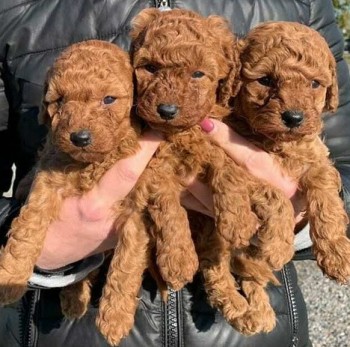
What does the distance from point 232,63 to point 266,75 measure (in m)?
0.16

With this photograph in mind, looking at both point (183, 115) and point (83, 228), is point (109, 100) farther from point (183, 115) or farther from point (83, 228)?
point (83, 228)

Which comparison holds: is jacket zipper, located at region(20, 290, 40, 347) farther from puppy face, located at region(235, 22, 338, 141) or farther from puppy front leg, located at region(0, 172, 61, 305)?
puppy face, located at region(235, 22, 338, 141)

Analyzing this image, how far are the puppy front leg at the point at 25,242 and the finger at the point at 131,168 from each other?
0.86 feet

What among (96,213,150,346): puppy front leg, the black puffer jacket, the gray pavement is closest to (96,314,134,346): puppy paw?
(96,213,150,346): puppy front leg

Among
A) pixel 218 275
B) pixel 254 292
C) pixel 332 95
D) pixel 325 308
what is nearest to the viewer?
pixel 332 95

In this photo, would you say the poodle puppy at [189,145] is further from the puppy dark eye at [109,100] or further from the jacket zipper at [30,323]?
the jacket zipper at [30,323]

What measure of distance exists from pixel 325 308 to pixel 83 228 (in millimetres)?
4268

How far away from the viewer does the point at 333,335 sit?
19.3 feet

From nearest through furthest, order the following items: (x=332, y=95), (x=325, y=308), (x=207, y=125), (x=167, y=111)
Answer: (x=167, y=111) → (x=207, y=125) → (x=332, y=95) → (x=325, y=308)

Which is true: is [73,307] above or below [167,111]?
below

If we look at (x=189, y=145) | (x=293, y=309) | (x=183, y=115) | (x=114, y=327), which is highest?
(x=183, y=115)

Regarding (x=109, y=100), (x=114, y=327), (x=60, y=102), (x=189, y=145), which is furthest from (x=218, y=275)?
(x=60, y=102)

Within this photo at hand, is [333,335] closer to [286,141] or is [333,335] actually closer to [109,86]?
[286,141]

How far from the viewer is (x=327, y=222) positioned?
2.54 metres
